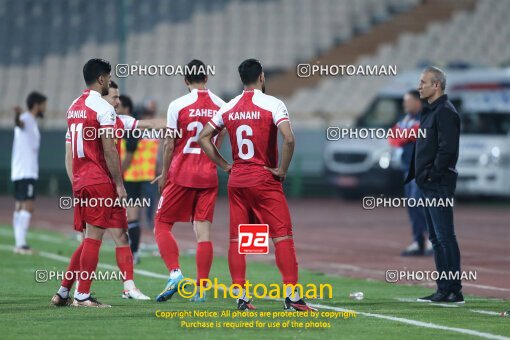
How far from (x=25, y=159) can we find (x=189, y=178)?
6.70 meters

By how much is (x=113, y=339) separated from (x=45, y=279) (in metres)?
5.11

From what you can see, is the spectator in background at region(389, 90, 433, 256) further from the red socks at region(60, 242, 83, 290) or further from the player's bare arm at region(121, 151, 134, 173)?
the red socks at region(60, 242, 83, 290)

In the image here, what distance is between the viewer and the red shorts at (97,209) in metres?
11.4

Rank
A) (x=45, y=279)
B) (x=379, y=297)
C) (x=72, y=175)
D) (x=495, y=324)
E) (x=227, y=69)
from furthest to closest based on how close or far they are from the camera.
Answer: (x=227, y=69), (x=45, y=279), (x=379, y=297), (x=72, y=175), (x=495, y=324)

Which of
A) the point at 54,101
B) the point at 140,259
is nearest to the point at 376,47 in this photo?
the point at 54,101

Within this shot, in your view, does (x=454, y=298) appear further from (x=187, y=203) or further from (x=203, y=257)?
(x=187, y=203)

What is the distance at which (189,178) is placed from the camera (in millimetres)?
11914

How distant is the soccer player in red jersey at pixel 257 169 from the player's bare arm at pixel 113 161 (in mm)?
909

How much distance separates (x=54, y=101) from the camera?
40.0 meters

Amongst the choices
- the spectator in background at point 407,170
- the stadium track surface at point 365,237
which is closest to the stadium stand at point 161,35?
the stadium track surface at point 365,237

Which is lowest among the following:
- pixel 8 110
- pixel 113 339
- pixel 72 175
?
pixel 113 339

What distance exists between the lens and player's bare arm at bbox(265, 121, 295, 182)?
1074 cm

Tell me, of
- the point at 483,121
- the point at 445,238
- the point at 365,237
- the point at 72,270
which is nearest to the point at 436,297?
the point at 445,238

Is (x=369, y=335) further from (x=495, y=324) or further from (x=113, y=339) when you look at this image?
(x=113, y=339)
